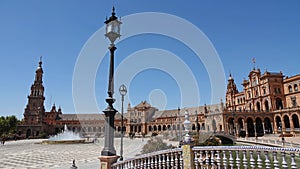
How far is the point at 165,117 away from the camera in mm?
76875

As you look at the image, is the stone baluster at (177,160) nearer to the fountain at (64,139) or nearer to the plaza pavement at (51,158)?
the plaza pavement at (51,158)

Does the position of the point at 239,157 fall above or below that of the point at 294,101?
below

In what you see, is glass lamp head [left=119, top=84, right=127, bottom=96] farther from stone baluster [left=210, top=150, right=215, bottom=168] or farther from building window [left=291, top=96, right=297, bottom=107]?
building window [left=291, top=96, right=297, bottom=107]

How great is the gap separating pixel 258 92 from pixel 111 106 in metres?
51.0

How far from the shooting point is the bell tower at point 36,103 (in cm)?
6844

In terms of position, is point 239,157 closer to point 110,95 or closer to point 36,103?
point 110,95

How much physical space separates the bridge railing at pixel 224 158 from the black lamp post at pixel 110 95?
2.15ft

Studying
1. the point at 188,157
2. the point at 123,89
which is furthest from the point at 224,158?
the point at 123,89

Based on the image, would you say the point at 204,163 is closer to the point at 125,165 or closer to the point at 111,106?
the point at 125,165

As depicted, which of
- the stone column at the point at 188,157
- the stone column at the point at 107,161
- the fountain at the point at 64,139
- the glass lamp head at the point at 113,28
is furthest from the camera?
the fountain at the point at 64,139

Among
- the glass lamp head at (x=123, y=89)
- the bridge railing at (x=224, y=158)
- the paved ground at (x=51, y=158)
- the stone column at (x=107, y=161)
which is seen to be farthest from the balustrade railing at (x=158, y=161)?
the paved ground at (x=51, y=158)

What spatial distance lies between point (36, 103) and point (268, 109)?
73168 mm

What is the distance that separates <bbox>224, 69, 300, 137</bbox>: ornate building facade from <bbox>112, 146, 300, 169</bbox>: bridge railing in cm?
3890

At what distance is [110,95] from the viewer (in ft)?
25.4
